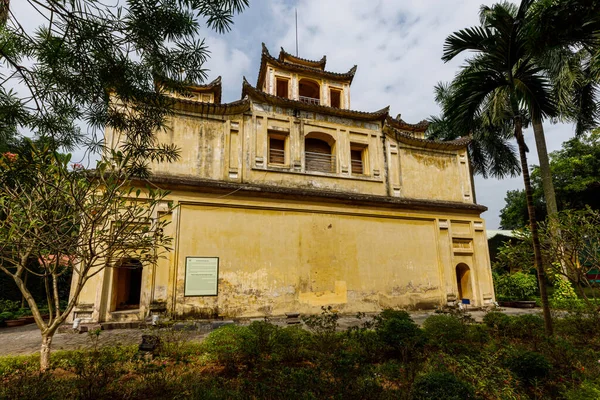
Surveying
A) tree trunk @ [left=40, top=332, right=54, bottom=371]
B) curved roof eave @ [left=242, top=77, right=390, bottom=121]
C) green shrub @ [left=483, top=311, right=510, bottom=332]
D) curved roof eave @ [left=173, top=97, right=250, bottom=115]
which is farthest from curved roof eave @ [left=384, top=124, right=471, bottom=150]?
tree trunk @ [left=40, top=332, right=54, bottom=371]

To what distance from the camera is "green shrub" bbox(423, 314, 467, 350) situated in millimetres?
6402

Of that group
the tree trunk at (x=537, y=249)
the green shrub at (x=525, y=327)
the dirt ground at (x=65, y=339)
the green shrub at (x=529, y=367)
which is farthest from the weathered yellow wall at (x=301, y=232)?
the green shrub at (x=529, y=367)

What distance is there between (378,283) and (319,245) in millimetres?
2879

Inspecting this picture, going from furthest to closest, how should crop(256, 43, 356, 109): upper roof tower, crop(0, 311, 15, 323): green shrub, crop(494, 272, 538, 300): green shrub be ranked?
crop(494, 272, 538, 300): green shrub → crop(256, 43, 356, 109): upper roof tower → crop(0, 311, 15, 323): green shrub

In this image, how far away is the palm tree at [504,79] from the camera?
673 cm

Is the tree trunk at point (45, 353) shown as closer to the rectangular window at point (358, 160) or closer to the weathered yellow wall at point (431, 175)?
the rectangular window at point (358, 160)

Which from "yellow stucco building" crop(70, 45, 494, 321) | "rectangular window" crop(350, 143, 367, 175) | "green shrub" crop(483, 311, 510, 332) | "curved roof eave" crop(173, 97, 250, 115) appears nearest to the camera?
"green shrub" crop(483, 311, 510, 332)

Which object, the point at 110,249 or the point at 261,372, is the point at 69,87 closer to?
the point at 110,249

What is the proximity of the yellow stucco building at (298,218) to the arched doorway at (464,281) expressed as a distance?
0.05m

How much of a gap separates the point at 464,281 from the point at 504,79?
1004 cm

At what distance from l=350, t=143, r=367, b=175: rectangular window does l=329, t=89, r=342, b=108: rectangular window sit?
3.47 m

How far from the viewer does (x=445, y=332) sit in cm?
659

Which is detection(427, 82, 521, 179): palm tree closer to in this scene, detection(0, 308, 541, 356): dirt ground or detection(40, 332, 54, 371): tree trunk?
detection(0, 308, 541, 356): dirt ground

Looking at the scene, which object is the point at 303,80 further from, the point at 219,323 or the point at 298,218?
the point at 219,323
